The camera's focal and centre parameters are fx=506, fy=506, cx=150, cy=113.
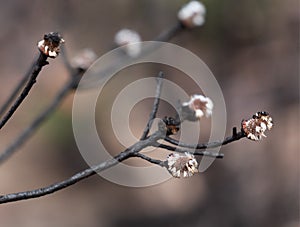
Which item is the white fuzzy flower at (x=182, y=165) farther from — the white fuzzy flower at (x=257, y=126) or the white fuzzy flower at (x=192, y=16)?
the white fuzzy flower at (x=192, y=16)

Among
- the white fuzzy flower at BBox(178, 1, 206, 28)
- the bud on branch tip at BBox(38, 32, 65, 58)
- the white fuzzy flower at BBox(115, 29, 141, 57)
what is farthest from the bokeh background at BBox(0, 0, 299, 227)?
the bud on branch tip at BBox(38, 32, 65, 58)

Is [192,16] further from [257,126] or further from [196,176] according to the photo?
[196,176]

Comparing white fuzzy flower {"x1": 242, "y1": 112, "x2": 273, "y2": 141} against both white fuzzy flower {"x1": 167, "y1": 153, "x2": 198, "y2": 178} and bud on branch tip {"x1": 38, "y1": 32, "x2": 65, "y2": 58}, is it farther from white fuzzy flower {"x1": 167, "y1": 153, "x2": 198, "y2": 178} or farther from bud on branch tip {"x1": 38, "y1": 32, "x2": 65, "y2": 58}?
bud on branch tip {"x1": 38, "y1": 32, "x2": 65, "y2": 58}

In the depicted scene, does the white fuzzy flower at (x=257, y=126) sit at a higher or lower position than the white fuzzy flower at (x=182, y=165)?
higher

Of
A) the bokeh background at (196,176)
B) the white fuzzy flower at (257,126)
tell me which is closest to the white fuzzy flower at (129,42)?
the white fuzzy flower at (257,126)

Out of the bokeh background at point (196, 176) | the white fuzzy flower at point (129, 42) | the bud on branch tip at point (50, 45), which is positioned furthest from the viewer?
the bokeh background at point (196, 176)

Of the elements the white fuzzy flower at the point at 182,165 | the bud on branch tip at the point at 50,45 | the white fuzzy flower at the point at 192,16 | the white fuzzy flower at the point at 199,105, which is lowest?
the white fuzzy flower at the point at 182,165

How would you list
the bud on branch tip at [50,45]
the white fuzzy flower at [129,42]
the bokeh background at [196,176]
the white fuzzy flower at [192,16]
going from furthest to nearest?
the bokeh background at [196,176] → the white fuzzy flower at [129,42] → the white fuzzy flower at [192,16] → the bud on branch tip at [50,45]
